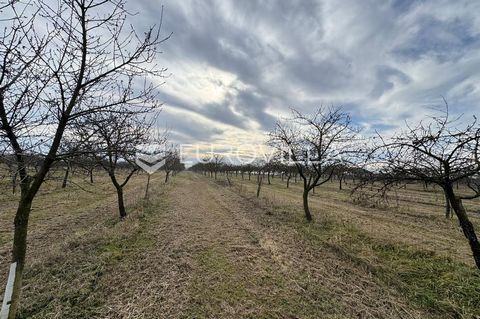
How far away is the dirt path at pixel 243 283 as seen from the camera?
410 cm

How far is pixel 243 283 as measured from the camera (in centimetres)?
500

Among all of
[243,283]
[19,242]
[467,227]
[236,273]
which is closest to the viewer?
[19,242]

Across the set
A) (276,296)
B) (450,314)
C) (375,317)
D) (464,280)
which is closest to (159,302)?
(276,296)

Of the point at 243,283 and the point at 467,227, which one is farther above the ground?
the point at 467,227

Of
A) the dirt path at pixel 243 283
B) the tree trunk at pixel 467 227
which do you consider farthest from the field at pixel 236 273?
the tree trunk at pixel 467 227

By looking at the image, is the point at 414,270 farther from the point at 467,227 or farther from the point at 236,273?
the point at 236,273

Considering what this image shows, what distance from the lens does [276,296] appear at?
4559mm

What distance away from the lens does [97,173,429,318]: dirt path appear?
13.4ft

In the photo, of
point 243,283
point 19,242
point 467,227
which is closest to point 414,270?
point 467,227

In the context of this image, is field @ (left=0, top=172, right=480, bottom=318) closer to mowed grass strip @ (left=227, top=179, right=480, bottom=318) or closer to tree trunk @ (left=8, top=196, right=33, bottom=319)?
mowed grass strip @ (left=227, top=179, right=480, bottom=318)

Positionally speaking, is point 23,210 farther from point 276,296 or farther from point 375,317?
point 375,317

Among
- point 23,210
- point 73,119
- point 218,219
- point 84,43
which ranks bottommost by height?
point 218,219

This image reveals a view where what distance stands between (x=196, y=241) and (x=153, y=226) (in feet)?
9.35

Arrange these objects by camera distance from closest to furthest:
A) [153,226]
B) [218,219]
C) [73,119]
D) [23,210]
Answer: [23,210], [73,119], [153,226], [218,219]
